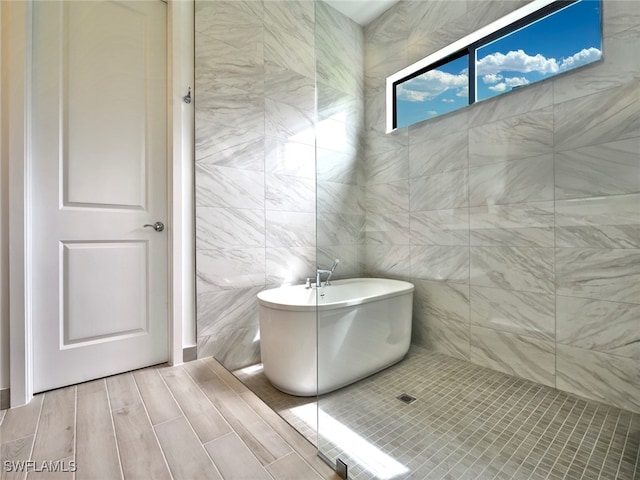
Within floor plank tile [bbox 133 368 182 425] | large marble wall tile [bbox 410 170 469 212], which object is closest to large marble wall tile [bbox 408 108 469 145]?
large marble wall tile [bbox 410 170 469 212]

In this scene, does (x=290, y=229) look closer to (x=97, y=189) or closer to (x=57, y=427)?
(x=97, y=189)

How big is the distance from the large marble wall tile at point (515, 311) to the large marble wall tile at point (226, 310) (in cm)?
153

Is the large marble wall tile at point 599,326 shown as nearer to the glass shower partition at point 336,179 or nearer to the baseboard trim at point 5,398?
the glass shower partition at point 336,179

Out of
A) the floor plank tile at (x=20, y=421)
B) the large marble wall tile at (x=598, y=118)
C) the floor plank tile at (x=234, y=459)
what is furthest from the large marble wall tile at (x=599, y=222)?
the floor plank tile at (x=20, y=421)

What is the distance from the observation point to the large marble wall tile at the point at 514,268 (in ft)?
5.22

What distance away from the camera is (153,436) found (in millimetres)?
1202

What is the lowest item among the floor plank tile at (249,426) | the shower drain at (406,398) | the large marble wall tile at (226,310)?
the shower drain at (406,398)

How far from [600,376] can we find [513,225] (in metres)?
0.86

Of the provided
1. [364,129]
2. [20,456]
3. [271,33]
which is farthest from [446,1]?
[20,456]

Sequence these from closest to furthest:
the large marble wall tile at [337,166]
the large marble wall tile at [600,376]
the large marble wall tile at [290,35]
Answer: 1. the large marble wall tile at [600,376]
2. the large marble wall tile at [337,166]
3. the large marble wall tile at [290,35]

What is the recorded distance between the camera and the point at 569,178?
151 cm

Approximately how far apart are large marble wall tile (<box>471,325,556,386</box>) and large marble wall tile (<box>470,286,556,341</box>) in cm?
4

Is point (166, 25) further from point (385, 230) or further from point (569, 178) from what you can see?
point (569, 178)

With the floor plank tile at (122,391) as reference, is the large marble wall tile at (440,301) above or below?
above
